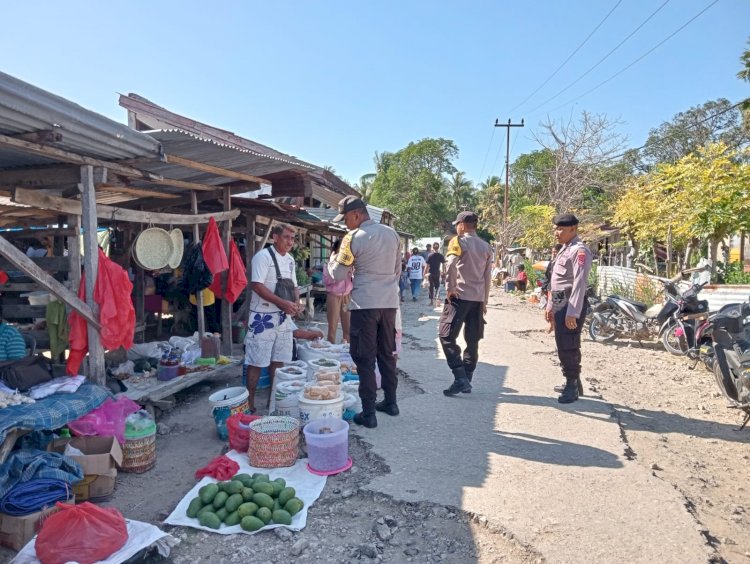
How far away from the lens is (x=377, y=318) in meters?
4.32

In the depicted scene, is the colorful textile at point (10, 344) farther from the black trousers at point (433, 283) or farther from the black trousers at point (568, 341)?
the black trousers at point (433, 283)

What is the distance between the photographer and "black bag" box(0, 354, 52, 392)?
3.84 m

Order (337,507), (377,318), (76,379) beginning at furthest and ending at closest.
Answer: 1. (377,318)
2. (76,379)
3. (337,507)

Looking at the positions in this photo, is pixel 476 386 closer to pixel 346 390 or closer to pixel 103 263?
pixel 346 390

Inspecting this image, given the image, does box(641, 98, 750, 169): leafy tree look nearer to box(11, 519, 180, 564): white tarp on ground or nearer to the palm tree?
the palm tree

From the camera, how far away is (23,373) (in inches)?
154

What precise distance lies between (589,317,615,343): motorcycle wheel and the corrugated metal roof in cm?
807

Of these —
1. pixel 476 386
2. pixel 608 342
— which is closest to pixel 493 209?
pixel 608 342

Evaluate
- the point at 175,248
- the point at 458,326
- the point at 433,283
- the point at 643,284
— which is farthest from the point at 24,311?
the point at 433,283

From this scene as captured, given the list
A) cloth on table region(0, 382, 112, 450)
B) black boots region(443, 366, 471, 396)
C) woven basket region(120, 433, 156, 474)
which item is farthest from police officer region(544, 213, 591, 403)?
cloth on table region(0, 382, 112, 450)

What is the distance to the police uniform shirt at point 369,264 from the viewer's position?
4246 mm

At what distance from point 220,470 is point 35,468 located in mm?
1068

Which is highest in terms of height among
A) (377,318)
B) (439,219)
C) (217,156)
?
(439,219)

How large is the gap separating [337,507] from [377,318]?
5.43ft
